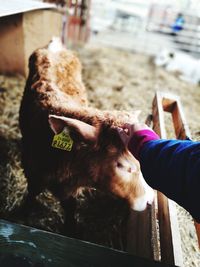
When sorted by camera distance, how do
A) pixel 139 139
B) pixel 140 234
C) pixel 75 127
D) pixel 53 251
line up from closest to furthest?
1. pixel 53 251
2. pixel 139 139
3. pixel 75 127
4. pixel 140 234

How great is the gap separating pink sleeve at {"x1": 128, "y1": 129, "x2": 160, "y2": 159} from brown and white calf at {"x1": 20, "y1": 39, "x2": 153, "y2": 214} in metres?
0.50

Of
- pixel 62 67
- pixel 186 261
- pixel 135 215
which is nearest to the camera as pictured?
pixel 186 261

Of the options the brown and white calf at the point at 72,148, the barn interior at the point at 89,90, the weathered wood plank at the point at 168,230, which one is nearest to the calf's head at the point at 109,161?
the brown and white calf at the point at 72,148

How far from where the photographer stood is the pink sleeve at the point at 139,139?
1.56 m

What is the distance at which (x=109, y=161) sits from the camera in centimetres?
218

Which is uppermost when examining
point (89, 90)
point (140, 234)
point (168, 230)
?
point (168, 230)

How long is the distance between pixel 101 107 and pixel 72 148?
3.03 meters

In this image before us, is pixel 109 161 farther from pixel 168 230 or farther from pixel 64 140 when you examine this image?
pixel 168 230

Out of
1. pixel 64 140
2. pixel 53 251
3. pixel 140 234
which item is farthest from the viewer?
pixel 140 234

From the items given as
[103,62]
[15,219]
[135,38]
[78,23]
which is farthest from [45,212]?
[135,38]

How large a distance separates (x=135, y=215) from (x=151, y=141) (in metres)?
1.47

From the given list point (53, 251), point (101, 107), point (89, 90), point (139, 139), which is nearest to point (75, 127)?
point (139, 139)

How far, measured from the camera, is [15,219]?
2809 millimetres

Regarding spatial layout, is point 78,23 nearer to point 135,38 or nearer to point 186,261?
point 135,38
